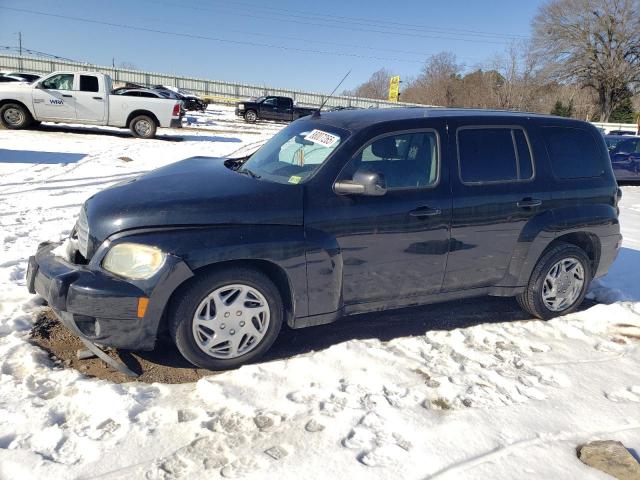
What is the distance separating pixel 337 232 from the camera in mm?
3797

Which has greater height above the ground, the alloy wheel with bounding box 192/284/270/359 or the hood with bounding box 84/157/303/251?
the hood with bounding box 84/157/303/251

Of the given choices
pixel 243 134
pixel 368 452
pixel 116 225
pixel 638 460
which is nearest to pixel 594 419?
pixel 638 460

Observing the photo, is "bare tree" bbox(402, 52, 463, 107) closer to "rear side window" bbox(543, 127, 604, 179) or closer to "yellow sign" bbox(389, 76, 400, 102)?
"yellow sign" bbox(389, 76, 400, 102)

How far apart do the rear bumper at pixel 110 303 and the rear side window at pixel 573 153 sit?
325 cm

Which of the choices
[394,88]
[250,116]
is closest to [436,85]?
[394,88]

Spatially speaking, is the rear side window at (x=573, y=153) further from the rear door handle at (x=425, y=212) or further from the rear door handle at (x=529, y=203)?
the rear door handle at (x=425, y=212)

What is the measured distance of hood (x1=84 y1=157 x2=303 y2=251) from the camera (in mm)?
3455

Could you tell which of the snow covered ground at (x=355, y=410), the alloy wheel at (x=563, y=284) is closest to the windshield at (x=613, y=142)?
the alloy wheel at (x=563, y=284)

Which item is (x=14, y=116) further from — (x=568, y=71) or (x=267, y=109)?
(x=568, y=71)

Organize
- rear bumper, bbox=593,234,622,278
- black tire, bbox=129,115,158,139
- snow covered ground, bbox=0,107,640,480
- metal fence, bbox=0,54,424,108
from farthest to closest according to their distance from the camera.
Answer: metal fence, bbox=0,54,424,108 < black tire, bbox=129,115,158,139 < rear bumper, bbox=593,234,622,278 < snow covered ground, bbox=0,107,640,480

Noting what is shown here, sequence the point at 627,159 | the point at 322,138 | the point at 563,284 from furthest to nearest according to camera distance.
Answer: the point at 627,159
the point at 563,284
the point at 322,138

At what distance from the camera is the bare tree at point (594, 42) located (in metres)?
52.3

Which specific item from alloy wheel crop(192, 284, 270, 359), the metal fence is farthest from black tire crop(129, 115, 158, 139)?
the metal fence

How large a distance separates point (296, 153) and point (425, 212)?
3.59 ft
